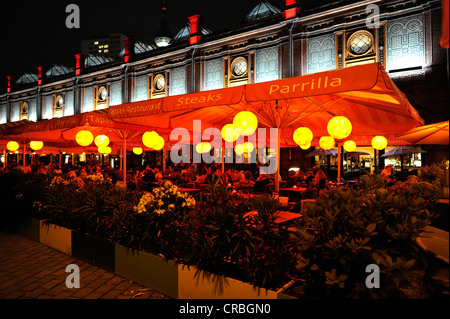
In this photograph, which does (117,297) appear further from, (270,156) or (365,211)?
(270,156)

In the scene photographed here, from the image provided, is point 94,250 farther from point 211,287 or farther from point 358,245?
point 358,245

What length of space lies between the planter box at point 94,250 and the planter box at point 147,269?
0.61ft

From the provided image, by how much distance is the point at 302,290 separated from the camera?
9.68 ft

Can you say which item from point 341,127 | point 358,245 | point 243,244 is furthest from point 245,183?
point 358,245

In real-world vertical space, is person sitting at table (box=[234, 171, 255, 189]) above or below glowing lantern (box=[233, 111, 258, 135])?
below

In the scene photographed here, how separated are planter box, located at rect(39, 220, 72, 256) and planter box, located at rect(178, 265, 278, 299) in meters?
3.07

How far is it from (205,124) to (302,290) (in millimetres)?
6889

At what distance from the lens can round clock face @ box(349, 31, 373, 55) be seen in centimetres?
1595

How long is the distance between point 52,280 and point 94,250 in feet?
2.45

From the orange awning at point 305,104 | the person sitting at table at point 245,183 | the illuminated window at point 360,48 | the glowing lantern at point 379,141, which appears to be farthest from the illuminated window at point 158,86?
the glowing lantern at point 379,141

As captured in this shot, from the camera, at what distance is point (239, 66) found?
20.5 metres

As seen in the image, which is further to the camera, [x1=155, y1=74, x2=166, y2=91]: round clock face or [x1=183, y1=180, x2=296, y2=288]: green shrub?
[x1=155, y1=74, x2=166, y2=91]: round clock face

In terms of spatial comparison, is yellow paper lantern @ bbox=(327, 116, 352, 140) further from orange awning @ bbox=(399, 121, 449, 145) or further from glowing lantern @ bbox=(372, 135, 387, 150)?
glowing lantern @ bbox=(372, 135, 387, 150)

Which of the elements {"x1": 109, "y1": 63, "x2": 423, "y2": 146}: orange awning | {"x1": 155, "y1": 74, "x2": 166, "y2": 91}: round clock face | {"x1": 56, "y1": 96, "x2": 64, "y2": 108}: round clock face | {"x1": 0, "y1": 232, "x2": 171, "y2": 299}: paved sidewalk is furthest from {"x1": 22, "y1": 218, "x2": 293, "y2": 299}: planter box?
{"x1": 56, "y1": 96, "x2": 64, "y2": 108}: round clock face
